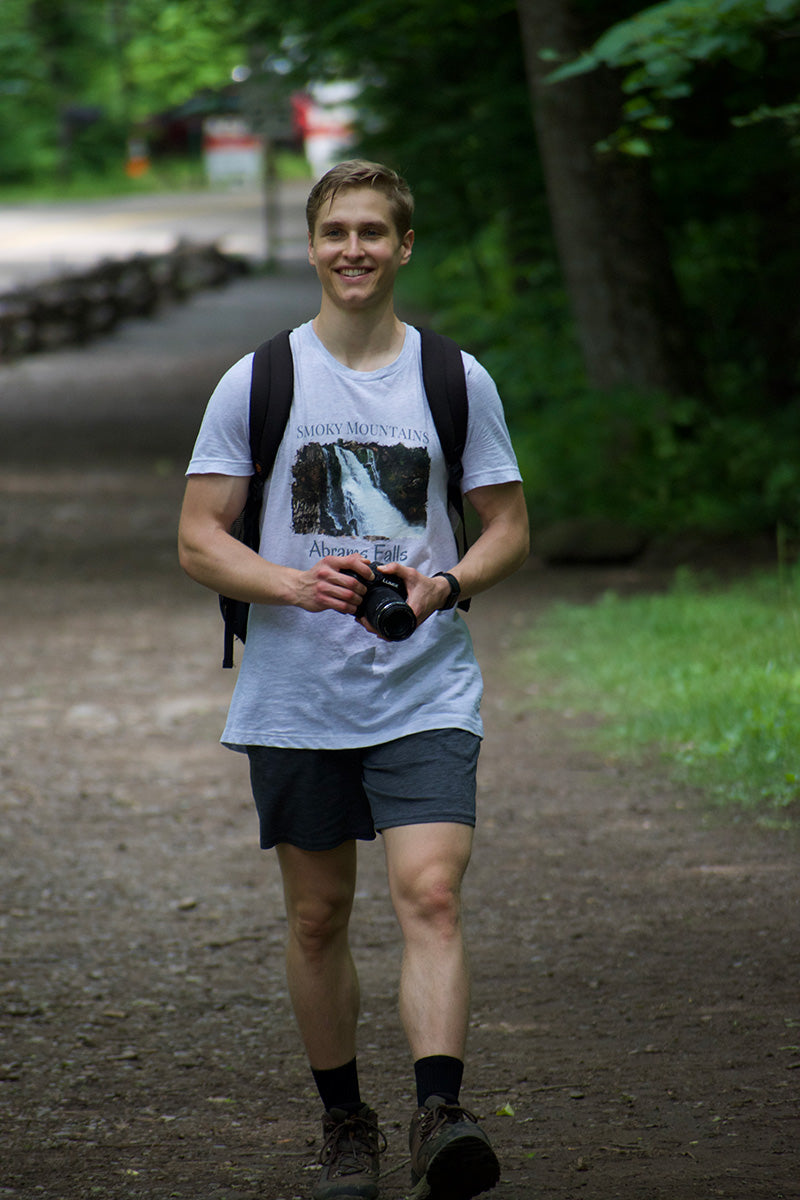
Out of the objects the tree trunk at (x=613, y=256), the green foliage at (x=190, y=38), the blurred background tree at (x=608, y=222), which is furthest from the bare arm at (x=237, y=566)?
the green foliage at (x=190, y=38)

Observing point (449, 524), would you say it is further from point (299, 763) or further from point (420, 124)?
point (420, 124)

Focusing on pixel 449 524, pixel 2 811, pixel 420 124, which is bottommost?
pixel 2 811

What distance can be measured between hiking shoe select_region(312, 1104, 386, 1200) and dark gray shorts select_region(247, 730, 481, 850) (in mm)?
623

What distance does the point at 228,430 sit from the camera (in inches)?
135

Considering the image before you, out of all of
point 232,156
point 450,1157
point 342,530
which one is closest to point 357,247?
point 342,530

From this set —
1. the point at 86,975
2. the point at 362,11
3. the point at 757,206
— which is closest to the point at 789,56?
the point at 757,206

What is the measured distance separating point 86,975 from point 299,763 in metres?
2.04

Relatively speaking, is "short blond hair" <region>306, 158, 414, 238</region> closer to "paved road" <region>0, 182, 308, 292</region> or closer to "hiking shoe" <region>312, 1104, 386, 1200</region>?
"hiking shoe" <region>312, 1104, 386, 1200</region>

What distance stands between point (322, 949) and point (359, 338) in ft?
4.23

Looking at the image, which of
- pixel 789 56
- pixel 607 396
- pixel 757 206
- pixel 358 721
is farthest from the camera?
pixel 757 206

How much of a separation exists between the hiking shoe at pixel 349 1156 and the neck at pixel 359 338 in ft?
5.23

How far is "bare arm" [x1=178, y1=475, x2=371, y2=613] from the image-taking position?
3242 millimetres

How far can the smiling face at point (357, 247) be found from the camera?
11.2ft

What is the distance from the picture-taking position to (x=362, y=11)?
12289 mm
